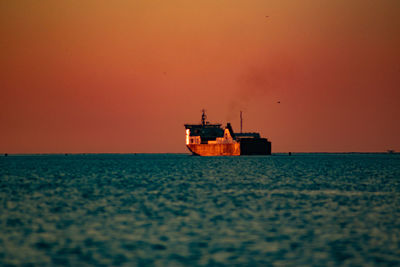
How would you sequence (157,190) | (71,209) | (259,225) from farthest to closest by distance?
1. (157,190)
2. (71,209)
3. (259,225)

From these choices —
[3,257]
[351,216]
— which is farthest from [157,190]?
[3,257]

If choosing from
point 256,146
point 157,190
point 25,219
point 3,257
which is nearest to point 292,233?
point 3,257

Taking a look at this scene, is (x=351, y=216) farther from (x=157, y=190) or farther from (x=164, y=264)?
(x=157, y=190)

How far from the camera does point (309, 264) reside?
19.0 m

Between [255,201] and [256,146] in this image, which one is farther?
[256,146]

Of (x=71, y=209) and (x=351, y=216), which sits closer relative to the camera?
(x=351, y=216)

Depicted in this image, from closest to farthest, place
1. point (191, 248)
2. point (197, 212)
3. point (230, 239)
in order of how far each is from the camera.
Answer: point (191, 248), point (230, 239), point (197, 212)

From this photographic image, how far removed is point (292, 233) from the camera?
24797mm

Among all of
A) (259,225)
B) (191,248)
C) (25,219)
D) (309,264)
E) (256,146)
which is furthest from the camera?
(256,146)

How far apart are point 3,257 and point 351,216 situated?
17.6 meters

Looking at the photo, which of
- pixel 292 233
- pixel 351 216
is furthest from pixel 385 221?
pixel 292 233

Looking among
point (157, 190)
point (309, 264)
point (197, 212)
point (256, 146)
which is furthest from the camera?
point (256, 146)

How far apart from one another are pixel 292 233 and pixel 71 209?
48.0 feet

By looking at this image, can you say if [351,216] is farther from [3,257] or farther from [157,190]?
[157,190]
